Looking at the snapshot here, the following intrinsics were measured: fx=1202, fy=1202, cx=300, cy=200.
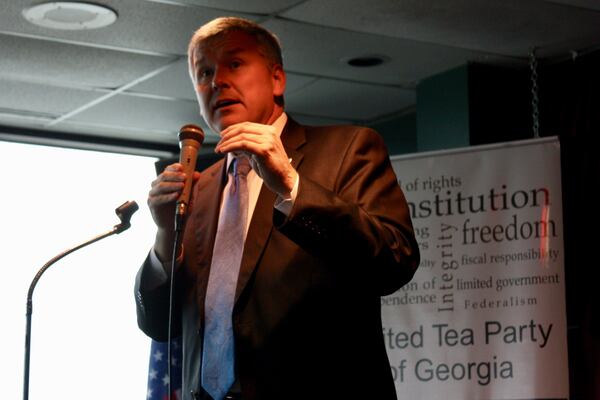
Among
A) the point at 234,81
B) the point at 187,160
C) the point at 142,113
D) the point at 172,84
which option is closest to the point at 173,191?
the point at 187,160

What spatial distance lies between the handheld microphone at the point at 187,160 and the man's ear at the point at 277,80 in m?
0.23

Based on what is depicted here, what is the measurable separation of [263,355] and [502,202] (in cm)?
331

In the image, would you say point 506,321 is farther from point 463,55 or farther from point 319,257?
point 319,257

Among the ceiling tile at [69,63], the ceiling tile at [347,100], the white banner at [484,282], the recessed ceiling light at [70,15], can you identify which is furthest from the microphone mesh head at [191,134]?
the ceiling tile at [347,100]

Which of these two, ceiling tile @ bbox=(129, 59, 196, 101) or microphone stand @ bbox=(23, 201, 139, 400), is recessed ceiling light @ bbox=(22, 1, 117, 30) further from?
microphone stand @ bbox=(23, 201, 139, 400)

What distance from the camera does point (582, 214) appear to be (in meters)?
5.80

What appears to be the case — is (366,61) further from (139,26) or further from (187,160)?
(187,160)

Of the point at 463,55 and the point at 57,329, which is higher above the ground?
the point at 463,55

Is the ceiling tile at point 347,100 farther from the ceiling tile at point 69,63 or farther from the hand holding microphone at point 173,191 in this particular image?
the hand holding microphone at point 173,191

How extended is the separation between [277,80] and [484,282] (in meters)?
2.95

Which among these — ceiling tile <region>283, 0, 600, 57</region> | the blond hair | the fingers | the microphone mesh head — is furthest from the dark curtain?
the fingers

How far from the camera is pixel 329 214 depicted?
2.27 metres

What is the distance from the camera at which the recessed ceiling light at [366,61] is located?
6.04m

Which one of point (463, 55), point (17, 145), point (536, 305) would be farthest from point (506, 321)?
point (17, 145)
